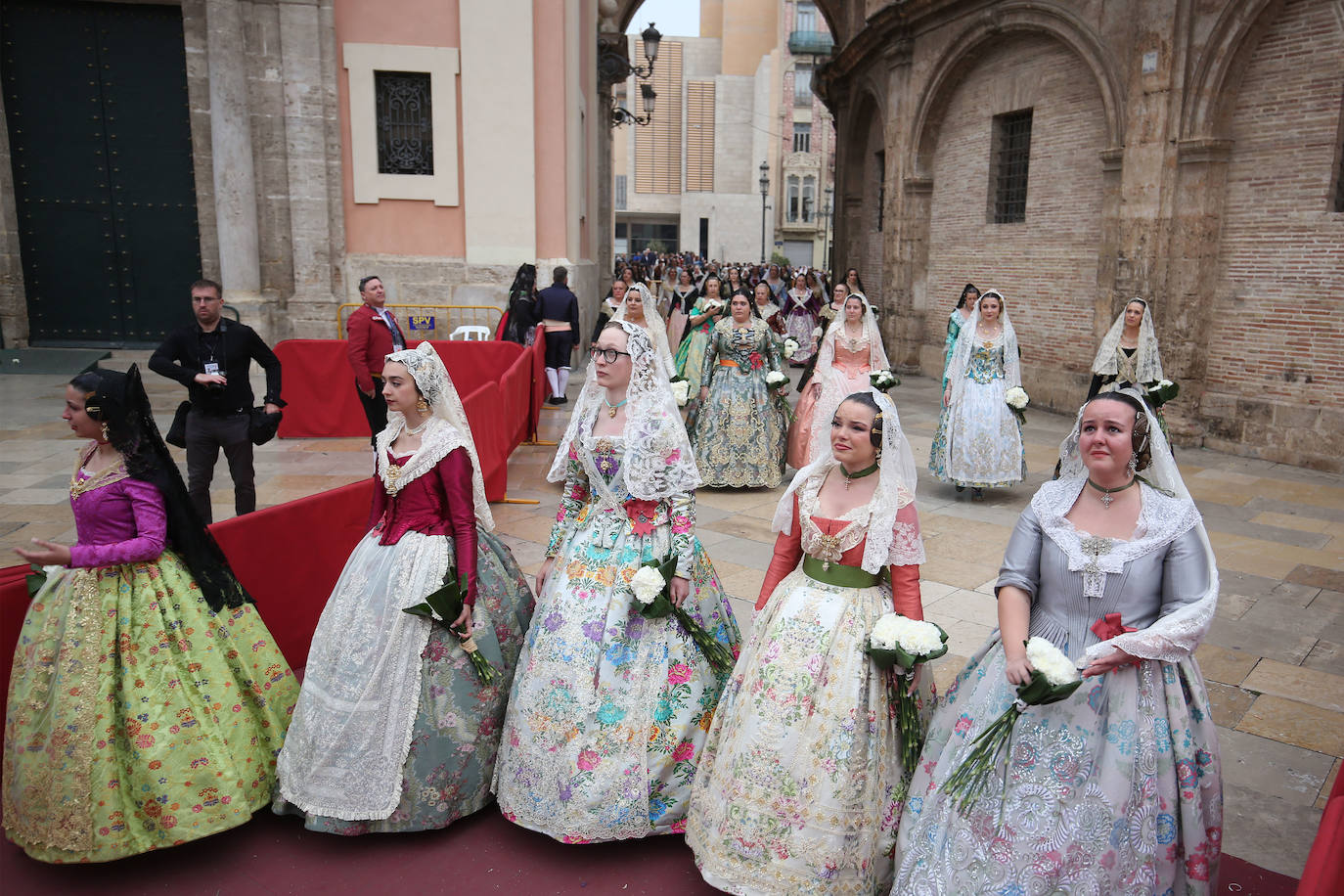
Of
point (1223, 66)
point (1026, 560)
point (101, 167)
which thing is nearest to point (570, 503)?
point (1026, 560)

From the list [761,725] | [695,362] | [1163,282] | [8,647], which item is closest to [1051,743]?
[761,725]

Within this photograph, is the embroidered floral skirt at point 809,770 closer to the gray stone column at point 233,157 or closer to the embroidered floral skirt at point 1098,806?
the embroidered floral skirt at point 1098,806

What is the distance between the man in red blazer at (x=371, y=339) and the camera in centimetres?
791

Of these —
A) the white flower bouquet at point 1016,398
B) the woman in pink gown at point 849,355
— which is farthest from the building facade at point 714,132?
the white flower bouquet at point 1016,398

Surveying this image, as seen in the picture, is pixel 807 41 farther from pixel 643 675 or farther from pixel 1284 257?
pixel 643 675

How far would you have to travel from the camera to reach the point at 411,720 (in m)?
3.49

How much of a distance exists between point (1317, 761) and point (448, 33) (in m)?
13.2

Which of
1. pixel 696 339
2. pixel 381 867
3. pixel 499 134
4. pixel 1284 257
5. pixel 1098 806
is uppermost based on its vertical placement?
pixel 499 134

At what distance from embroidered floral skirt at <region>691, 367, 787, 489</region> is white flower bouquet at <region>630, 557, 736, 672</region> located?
5.24 meters

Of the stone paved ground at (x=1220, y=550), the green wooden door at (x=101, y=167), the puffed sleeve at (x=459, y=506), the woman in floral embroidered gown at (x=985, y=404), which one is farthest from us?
the green wooden door at (x=101, y=167)

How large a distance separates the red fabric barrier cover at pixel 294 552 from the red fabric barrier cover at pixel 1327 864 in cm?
409

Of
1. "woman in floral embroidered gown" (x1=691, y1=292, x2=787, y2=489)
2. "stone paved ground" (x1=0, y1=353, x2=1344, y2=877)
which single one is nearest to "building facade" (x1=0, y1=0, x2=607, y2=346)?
"stone paved ground" (x1=0, y1=353, x2=1344, y2=877)

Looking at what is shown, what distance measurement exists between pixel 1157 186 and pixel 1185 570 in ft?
32.8

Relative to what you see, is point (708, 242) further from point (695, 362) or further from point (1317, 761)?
point (1317, 761)
